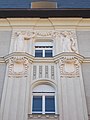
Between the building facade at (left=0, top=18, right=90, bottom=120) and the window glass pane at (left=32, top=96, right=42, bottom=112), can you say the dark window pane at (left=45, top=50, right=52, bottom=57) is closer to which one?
the building facade at (left=0, top=18, right=90, bottom=120)

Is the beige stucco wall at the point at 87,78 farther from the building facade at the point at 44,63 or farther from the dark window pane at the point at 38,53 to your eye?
the dark window pane at the point at 38,53

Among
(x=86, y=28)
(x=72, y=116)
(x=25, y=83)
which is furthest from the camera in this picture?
(x=86, y=28)

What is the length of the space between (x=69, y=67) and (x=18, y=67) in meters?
2.33

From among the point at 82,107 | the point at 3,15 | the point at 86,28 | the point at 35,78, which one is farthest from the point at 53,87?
the point at 3,15

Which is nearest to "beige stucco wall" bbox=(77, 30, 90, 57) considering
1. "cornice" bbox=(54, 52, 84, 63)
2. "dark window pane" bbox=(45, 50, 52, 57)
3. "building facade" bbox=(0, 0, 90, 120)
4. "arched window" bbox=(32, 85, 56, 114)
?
"building facade" bbox=(0, 0, 90, 120)

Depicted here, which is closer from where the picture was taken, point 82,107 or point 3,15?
point 82,107

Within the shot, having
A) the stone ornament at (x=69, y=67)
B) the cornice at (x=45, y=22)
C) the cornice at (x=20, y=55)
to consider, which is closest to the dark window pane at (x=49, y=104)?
the stone ornament at (x=69, y=67)

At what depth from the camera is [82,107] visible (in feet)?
33.7

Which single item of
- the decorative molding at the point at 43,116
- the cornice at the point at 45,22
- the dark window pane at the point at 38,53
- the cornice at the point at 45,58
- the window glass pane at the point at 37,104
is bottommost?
the decorative molding at the point at 43,116

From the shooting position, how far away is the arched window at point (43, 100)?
34.8 ft

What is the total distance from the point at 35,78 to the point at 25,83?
632 mm

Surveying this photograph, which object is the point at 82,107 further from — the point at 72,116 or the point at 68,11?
the point at 68,11

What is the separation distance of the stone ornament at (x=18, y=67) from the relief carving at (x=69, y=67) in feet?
5.47

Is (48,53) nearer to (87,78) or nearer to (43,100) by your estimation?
(87,78)
